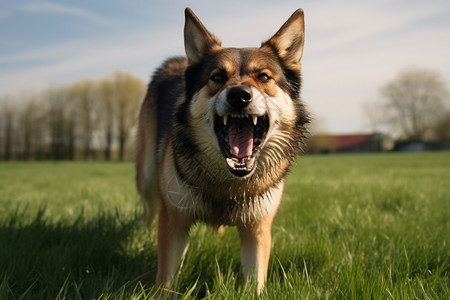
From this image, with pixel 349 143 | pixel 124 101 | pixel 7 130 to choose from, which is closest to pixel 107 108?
pixel 124 101

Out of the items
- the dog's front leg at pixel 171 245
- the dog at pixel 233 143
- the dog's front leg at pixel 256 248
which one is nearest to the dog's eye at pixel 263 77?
the dog at pixel 233 143

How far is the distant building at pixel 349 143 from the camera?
217ft

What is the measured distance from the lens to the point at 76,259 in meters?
2.95

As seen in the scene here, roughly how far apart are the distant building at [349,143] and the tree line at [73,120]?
3240 centimetres

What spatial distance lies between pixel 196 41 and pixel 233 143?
919mm

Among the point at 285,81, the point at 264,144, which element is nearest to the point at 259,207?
the point at 264,144

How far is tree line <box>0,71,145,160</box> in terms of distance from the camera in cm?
4131

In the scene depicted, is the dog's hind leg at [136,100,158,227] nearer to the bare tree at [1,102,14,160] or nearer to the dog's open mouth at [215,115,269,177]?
the dog's open mouth at [215,115,269,177]

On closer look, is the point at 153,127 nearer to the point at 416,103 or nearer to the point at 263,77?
the point at 263,77

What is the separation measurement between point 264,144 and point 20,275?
2.03 meters

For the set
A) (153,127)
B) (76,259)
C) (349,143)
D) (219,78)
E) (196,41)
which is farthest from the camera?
(349,143)

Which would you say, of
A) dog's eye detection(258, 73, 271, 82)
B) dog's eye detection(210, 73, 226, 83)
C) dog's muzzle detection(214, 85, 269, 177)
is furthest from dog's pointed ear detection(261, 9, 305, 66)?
dog's muzzle detection(214, 85, 269, 177)

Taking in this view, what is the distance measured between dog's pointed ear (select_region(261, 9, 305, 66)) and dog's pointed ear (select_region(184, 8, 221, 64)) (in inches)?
16.8

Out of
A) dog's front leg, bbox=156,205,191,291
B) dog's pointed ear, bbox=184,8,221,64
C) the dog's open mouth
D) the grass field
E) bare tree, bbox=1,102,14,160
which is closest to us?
the grass field
